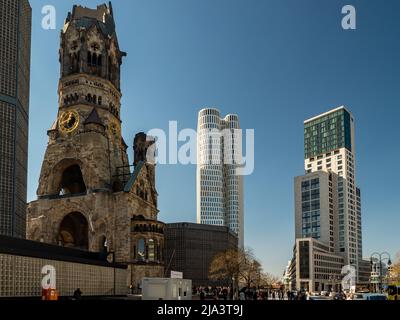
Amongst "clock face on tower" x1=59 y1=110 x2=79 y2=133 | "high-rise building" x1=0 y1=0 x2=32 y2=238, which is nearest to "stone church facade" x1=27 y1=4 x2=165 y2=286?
"clock face on tower" x1=59 y1=110 x2=79 y2=133

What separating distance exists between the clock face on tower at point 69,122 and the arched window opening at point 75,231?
16.2 m

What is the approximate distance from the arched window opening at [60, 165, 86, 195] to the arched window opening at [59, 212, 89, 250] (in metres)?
5.32

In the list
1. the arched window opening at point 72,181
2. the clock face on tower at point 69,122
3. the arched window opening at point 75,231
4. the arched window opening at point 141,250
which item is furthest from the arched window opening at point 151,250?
the clock face on tower at point 69,122

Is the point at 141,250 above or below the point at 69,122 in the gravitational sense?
below

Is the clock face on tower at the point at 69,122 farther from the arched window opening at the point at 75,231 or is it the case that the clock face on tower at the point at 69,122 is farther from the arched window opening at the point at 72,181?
the arched window opening at the point at 75,231

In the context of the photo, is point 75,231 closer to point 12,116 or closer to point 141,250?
point 141,250

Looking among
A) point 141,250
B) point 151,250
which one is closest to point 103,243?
point 141,250

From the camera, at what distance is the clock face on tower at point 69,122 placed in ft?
326

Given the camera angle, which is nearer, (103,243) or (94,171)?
(103,243)

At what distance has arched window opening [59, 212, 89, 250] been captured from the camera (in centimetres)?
10150

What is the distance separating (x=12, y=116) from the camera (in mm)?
101812

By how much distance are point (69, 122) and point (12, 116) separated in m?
11.3
